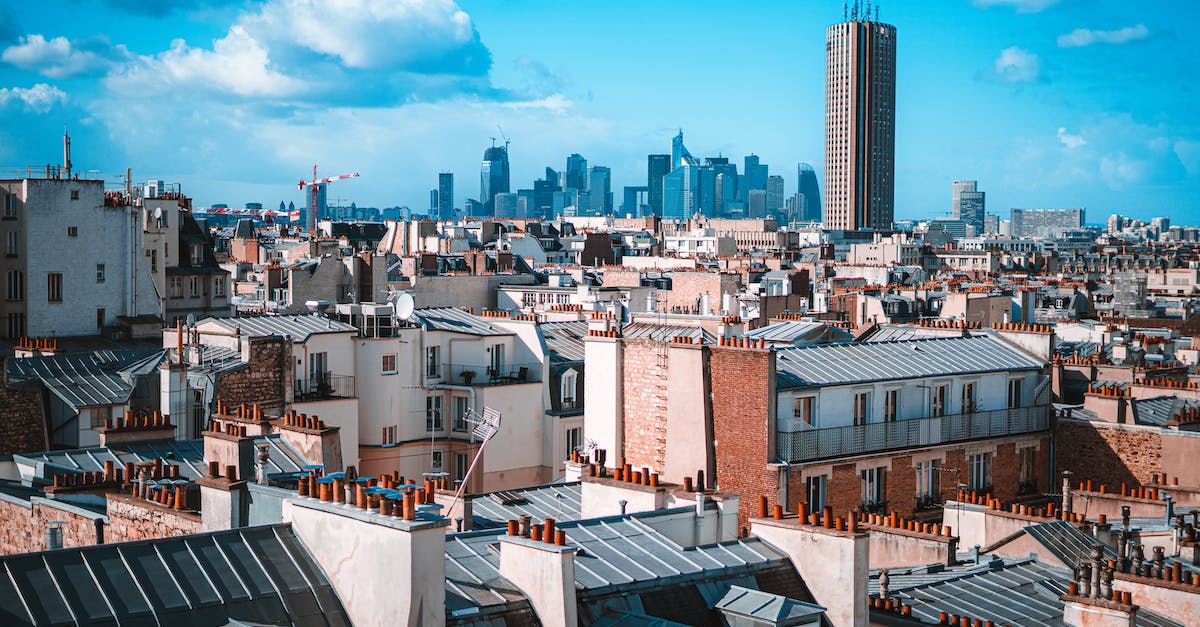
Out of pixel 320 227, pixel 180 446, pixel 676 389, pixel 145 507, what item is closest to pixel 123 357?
pixel 180 446

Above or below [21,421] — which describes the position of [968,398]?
above

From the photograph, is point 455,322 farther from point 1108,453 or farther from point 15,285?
point 1108,453

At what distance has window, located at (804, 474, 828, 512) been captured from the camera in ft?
95.1

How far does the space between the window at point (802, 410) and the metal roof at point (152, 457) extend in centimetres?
920

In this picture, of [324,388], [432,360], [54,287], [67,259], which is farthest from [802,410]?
[67,259]

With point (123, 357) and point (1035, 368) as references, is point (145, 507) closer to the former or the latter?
point (123, 357)

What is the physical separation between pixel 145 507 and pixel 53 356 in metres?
18.6

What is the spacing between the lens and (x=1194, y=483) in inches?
1236

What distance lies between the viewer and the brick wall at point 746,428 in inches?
1113

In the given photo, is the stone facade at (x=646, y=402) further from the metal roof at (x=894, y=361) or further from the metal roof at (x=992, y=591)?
the metal roof at (x=992, y=591)

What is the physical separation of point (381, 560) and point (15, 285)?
3980 centimetres

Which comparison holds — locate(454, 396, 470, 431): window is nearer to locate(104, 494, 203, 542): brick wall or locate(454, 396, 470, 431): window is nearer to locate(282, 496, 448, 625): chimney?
locate(104, 494, 203, 542): brick wall

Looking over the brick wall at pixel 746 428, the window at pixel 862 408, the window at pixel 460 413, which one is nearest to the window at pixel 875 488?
the window at pixel 862 408

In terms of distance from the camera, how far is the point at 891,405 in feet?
103
